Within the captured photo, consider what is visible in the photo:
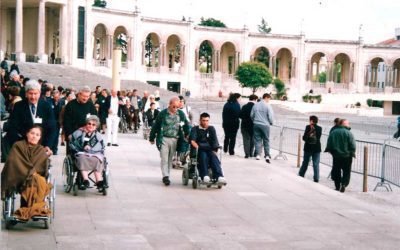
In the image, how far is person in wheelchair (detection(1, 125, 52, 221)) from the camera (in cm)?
786

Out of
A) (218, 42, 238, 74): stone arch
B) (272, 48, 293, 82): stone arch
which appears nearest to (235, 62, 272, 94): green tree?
(218, 42, 238, 74): stone arch

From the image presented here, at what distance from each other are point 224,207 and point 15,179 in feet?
11.5

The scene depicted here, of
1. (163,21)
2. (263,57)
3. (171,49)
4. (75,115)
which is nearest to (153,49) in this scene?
(171,49)

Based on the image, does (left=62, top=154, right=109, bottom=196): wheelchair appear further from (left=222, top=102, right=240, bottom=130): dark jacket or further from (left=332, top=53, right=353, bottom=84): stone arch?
(left=332, top=53, right=353, bottom=84): stone arch

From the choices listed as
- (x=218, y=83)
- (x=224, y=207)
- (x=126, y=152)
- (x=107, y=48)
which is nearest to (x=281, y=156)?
(x=126, y=152)

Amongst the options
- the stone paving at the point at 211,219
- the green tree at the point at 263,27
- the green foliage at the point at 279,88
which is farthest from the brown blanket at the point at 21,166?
the green tree at the point at 263,27

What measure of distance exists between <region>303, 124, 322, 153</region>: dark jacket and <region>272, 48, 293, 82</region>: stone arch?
61395 mm

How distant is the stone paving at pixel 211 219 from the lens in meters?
7.77

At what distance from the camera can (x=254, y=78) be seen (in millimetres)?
65375

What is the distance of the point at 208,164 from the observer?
11.9 meters

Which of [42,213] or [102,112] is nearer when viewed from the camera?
[42,213]

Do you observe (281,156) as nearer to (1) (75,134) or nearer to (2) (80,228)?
(1) (75,134)

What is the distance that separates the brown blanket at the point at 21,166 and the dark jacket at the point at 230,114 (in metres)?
9.80

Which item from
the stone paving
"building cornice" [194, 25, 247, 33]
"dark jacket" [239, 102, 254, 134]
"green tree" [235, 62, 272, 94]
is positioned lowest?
the stone paving
